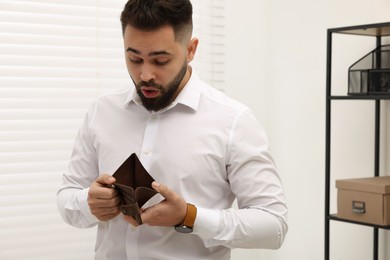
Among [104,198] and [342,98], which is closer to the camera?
[104,198]

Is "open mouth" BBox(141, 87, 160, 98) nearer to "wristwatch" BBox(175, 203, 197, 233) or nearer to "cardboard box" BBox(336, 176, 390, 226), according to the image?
"wristwatch" BBox(175, 203, 197, 233)

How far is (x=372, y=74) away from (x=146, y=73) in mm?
1358

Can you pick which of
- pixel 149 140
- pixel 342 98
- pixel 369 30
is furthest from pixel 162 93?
pixel 369 30

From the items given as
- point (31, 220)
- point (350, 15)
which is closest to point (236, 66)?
point (350, 15)

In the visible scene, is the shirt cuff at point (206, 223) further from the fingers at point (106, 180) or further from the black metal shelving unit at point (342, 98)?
the black metal shelving unit at point (342, 98)

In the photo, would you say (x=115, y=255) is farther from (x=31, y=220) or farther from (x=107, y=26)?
(x=107, y=26)

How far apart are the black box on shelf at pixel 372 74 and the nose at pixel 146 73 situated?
51.1 inches

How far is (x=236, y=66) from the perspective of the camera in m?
3.54

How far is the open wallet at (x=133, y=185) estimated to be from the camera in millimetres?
1619

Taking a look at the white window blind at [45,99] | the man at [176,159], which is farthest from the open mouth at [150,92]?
the white window blind at [45,99]

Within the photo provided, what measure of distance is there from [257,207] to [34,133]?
1.44 m

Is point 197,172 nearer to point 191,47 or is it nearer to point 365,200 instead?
point 191,47

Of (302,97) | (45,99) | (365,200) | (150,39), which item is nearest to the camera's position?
(150,39)

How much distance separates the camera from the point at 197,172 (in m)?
1.80
